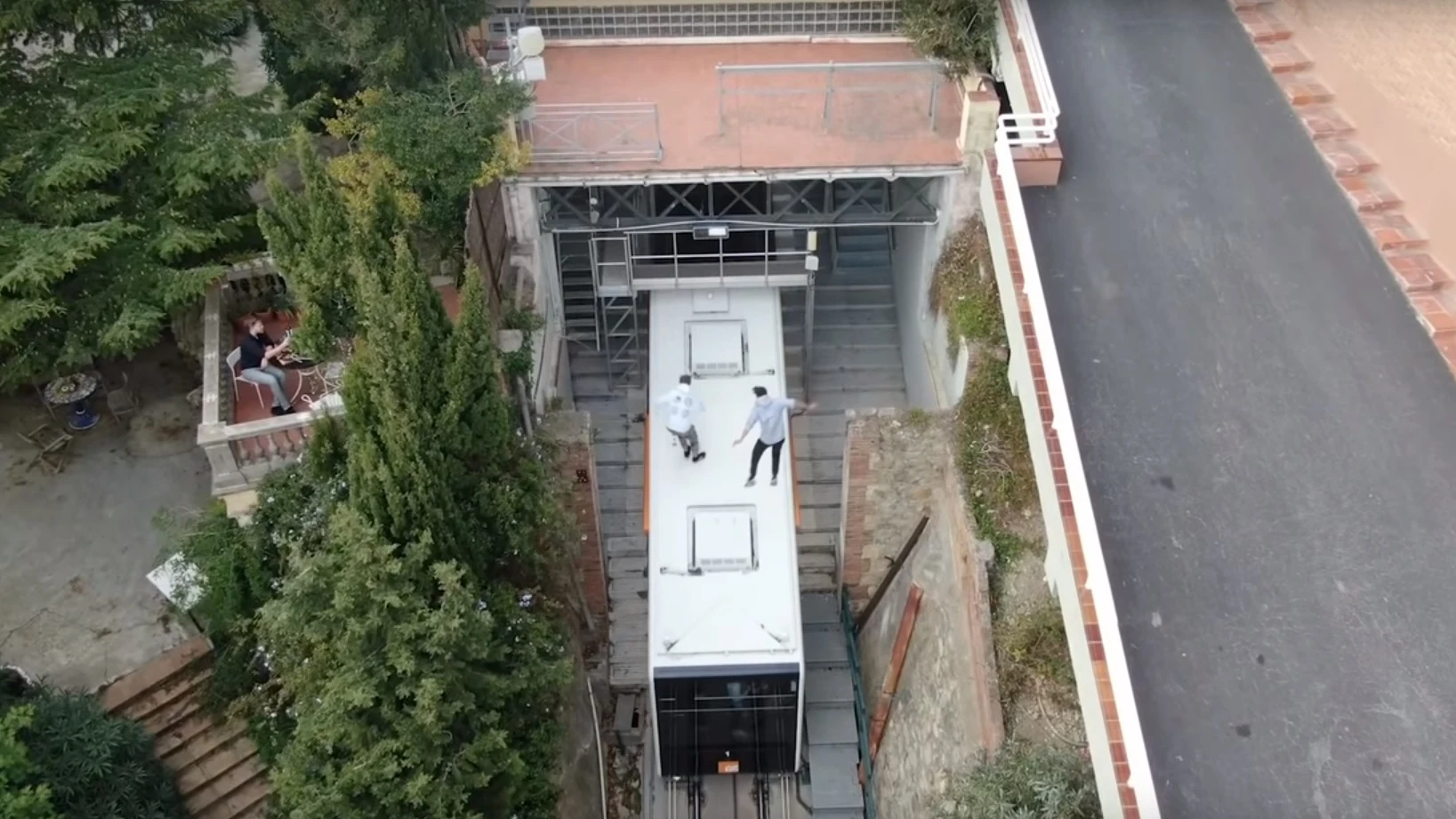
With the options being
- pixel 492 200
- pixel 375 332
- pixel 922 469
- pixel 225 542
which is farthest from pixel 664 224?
pixel 225 542

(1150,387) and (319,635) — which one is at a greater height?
(1150,387)

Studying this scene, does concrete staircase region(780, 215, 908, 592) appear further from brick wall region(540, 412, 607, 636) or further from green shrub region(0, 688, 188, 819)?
green shrub region(0, 688, 188, 819)

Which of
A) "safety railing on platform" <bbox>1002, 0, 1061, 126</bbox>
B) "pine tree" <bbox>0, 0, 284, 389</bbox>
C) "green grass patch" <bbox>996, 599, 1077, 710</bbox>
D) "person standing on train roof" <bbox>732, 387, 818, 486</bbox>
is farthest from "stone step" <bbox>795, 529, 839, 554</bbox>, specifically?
"pine tree" <bbox>0, 0, 284, 389</bbox>

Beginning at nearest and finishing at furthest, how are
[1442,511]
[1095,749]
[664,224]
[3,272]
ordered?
[1095,749] → [1442,511] → [3,272] → [664,224]

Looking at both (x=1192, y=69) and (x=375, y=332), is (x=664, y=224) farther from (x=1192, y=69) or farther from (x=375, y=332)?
(x=1192, y=69)

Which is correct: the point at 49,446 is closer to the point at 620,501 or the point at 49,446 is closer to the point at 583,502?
the point at 583,502

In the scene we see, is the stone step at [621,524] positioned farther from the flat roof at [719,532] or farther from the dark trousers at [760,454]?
the dark trousers at [760,454]
